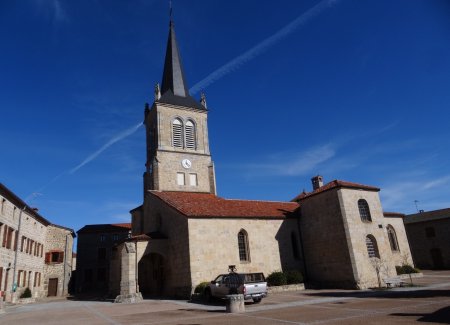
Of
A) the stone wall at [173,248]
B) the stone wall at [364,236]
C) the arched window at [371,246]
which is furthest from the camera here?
the arched window at [371,246]

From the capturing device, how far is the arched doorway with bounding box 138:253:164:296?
81.9 feet

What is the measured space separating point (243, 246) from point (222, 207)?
327 cm

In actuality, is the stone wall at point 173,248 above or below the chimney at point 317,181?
below

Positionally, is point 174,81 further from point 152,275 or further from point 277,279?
point 277,279

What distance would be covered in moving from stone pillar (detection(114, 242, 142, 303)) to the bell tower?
319 inches

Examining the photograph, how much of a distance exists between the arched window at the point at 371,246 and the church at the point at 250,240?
0.21ft

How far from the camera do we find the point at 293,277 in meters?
21.6

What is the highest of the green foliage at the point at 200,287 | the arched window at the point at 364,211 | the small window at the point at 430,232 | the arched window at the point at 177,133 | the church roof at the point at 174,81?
the church roof at the point at 174,81

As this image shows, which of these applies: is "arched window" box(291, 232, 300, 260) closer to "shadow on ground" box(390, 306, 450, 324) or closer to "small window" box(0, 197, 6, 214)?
"shadow on ground" box(390, 306, 450, 324)

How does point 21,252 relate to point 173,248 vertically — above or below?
above

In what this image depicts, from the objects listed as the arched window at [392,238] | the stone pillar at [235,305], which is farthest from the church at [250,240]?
the stone pillar at [235,305]

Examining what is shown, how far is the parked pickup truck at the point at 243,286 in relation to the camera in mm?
15227

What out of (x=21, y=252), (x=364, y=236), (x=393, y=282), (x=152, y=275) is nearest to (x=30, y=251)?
(x=21, y=252)

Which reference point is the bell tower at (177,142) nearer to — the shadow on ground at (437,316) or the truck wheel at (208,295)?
the truck wheel at (208,295)
